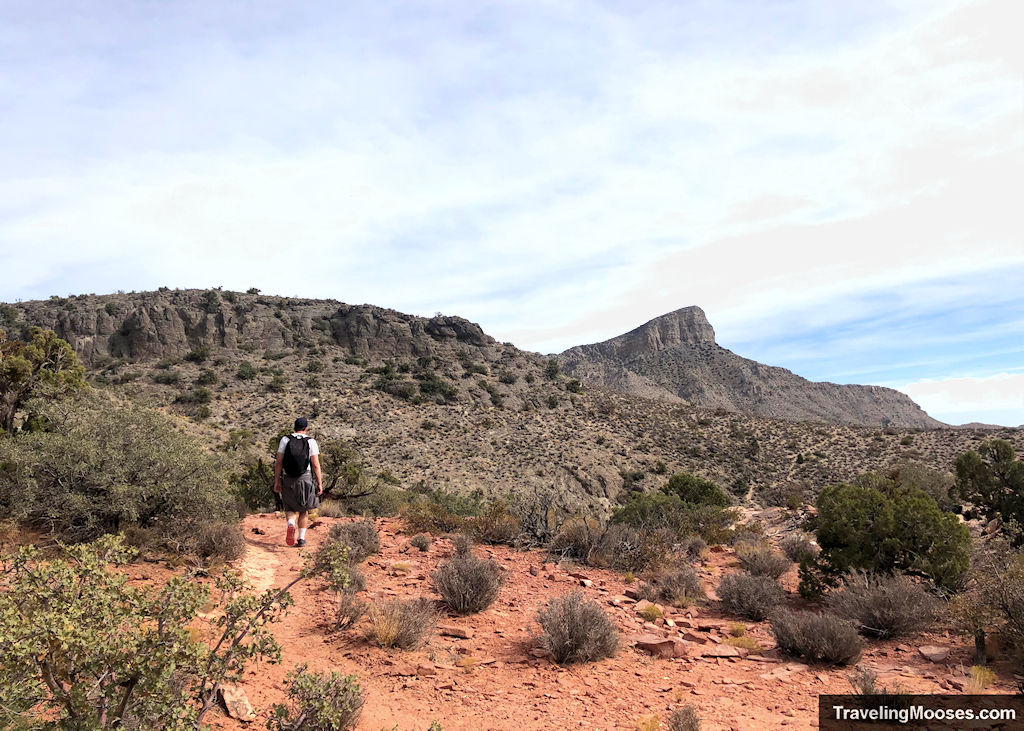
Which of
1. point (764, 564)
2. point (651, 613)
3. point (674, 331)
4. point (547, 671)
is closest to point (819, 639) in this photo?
point (651, 613)

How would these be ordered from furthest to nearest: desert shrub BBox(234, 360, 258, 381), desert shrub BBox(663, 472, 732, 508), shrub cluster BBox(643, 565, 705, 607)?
desert shrub BBox(234, 360, 258, 381) → desert shrub BBox(663, 472, 732, 508) → shrub cluster BBox(643, 565, 705, 607)

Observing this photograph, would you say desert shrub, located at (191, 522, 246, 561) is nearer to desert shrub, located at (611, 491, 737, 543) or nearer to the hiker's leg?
the hiker's leg

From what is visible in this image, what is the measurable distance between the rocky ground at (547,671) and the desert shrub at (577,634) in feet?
0.43

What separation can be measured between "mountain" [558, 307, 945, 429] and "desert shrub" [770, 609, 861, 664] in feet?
278

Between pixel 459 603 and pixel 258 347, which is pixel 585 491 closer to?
pixel 459 603

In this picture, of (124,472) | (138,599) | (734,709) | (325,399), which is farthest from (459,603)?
(325,399)

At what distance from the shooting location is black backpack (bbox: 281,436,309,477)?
841 centimetres

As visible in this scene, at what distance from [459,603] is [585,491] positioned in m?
29.1

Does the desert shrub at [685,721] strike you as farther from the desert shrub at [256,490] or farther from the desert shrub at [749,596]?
the desert shrub at [256,490]

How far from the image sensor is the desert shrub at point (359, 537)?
8836 mm

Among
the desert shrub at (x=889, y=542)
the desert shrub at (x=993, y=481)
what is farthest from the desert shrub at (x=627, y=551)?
the desert shrub at (x=993, y=481)

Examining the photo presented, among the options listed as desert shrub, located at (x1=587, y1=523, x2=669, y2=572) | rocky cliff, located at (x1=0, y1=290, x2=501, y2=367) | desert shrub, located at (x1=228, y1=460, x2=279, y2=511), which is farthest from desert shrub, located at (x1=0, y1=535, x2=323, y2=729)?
rocky cliff, located at (x1=0, y1=290, x2=501, y2=367)

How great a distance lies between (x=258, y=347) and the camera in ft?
184

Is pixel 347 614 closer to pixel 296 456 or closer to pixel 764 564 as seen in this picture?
pixel 296 456
